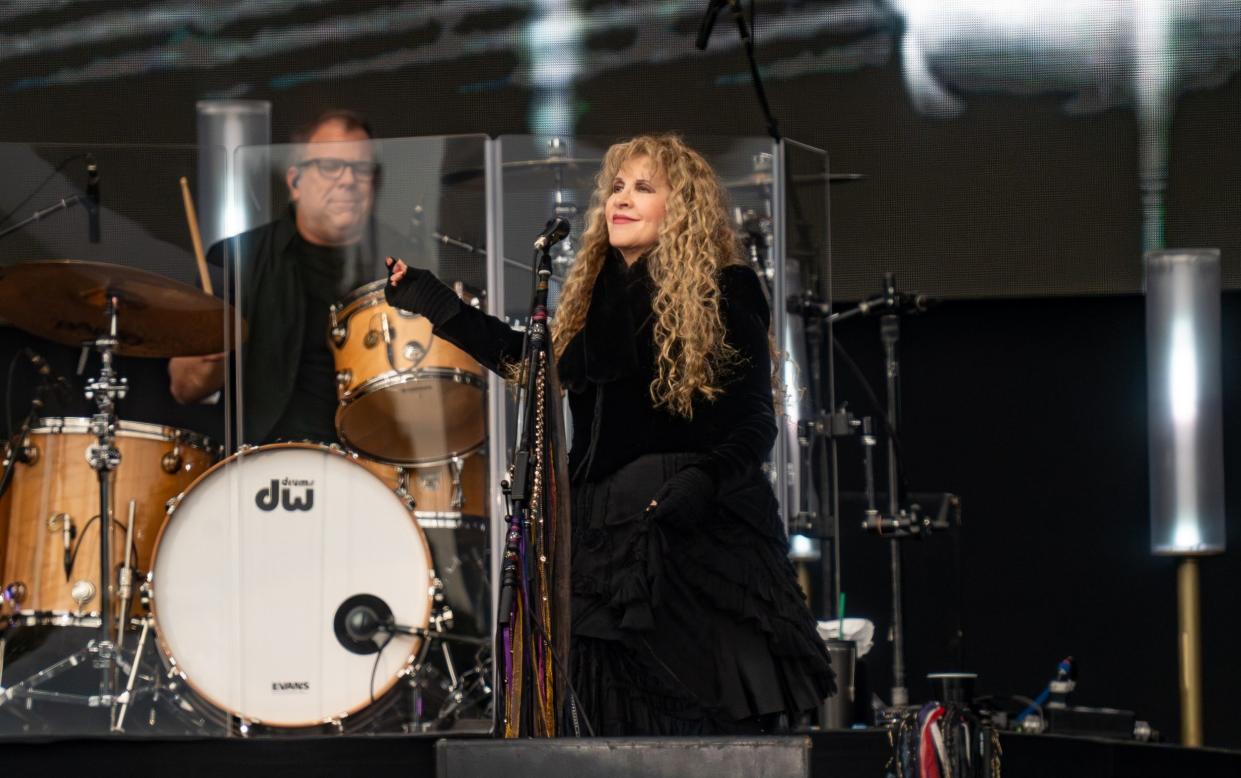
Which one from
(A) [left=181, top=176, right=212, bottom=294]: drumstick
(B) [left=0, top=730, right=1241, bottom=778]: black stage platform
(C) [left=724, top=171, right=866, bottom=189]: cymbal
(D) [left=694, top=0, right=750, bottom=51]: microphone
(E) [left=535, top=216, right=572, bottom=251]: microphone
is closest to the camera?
(E) [left=535, top=216, right=572, bottom=251]: microphone

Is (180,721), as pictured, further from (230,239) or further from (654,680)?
(654,680)

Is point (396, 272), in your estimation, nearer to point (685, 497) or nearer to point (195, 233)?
point (685, 497)

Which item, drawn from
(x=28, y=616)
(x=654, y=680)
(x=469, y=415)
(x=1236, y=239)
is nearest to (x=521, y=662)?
(x=654, y=680)

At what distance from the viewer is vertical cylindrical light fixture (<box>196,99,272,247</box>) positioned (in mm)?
4602

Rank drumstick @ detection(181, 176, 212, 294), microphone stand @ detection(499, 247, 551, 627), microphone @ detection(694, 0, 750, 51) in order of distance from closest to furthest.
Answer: microphone stand @ detection(499, 247, 551, 627), drumstick @ detection(181, 176, 212, 294), microphone @ detection(694, 0, 750, 51)

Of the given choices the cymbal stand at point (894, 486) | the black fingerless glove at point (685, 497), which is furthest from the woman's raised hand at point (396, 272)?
the cymbal stand at point (894, 486)

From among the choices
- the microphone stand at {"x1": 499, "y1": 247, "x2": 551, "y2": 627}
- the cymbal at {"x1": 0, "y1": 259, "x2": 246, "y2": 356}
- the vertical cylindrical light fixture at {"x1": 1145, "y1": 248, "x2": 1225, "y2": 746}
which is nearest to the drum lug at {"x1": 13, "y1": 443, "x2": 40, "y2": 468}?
the cymbal at {"x1": 0, "y1": 259, "x2": 246, "y2": 356}

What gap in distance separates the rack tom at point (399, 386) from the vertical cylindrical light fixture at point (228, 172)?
1.12 feet

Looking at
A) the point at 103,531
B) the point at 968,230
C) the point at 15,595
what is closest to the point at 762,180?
the point at 968,230

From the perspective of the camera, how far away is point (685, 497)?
305 cm

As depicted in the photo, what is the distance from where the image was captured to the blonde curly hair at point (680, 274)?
3.21m

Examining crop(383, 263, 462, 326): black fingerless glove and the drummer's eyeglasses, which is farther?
the drummer's eyeglasses

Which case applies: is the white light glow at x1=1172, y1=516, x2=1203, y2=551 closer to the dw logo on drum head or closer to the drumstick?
the dw logo on drum head

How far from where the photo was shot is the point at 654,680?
314cm
